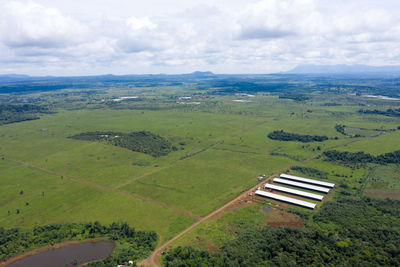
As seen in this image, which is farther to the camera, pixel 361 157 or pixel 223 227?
pixel 361 157

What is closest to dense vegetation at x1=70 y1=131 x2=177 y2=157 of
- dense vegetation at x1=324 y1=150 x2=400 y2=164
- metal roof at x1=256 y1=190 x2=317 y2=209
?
metal roof at x1=256 y1=190 x2=317 y2=209

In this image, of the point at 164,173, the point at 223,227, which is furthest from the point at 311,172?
the point at 164,173

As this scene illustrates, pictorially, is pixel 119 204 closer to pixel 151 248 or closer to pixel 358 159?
pixel 151 248

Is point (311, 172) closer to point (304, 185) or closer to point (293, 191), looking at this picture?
point (304, 185)

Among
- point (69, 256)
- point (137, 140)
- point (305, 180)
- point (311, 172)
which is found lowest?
point (69, 256)

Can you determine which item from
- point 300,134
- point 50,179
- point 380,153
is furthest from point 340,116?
point 50,179

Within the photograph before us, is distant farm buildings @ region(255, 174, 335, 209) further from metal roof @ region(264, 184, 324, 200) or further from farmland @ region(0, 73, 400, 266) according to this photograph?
farmland @ region(0, 73, 400, 266)
